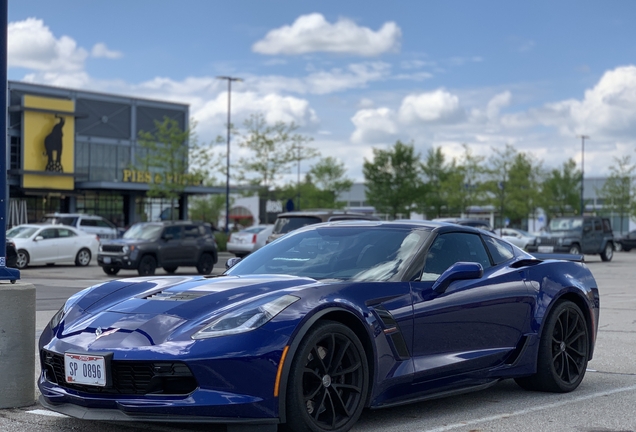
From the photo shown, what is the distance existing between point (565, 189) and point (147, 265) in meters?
67.5

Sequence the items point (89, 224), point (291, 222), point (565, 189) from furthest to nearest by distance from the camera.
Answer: point (565, 189), point (89, 224), point (291, 222)

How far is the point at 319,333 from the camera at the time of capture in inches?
195

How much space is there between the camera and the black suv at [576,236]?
1405 inches

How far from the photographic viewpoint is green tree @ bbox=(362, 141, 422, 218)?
232ft

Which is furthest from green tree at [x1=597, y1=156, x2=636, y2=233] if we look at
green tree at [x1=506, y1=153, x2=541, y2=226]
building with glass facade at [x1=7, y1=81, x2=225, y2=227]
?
building with glass facade at [x1=7, y1=81, x2=225, y2=227]

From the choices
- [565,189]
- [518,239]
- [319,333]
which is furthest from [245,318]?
[565,189]

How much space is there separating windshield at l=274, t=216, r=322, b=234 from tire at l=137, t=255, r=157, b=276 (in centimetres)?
409

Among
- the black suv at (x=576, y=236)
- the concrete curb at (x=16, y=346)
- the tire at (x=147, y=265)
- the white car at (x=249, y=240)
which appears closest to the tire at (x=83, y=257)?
the tire at (x=147, y=265)

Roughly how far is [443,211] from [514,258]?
68.4 meters

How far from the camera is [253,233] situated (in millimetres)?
34750

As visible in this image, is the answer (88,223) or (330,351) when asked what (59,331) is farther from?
(88,223)

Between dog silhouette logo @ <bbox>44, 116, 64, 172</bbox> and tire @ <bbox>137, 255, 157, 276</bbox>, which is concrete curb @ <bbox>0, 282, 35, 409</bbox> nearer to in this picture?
tire @ <bbox>137, 255, 157, 276</bbox>

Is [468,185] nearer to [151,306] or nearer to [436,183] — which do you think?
[436,183]

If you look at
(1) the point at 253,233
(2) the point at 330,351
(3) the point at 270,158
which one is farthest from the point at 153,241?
(3) the point at 270,158
